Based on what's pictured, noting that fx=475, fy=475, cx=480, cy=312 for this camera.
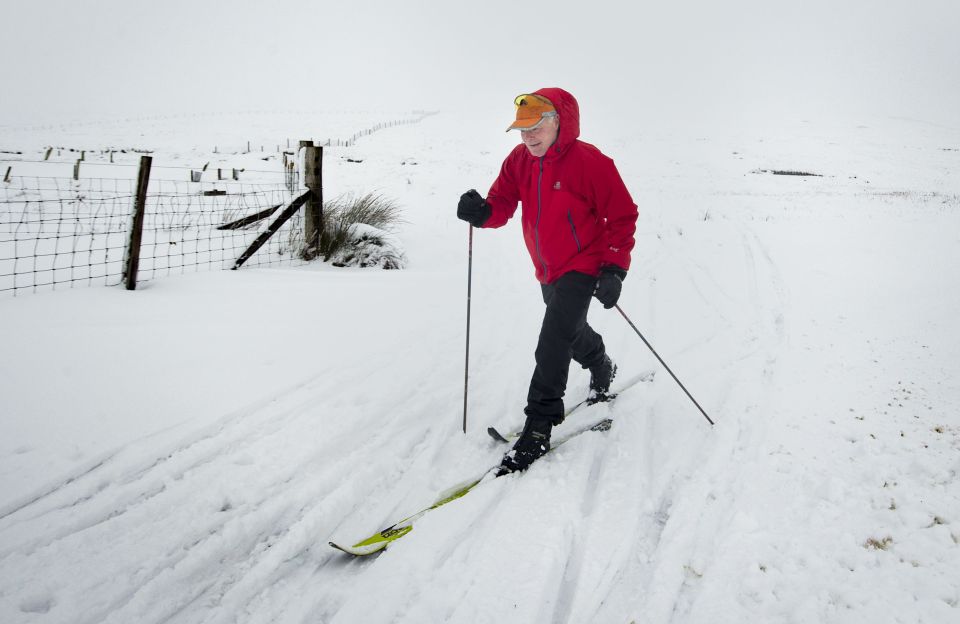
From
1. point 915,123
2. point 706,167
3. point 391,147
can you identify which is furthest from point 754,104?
point 391,147

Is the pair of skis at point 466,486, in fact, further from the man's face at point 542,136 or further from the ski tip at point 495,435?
the man's face at point 542,136

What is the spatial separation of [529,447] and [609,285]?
1094 mm

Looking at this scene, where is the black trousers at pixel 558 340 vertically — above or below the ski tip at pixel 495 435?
above

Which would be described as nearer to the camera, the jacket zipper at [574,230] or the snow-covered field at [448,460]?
the snow-covered field at [448,460]

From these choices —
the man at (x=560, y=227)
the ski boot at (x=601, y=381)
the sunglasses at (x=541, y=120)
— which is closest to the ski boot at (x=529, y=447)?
the man at (x=560, y=227)

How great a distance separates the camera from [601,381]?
143 inches

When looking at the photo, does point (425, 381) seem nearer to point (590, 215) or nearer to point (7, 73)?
point (590, 215)

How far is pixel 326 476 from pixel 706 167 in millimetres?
24680

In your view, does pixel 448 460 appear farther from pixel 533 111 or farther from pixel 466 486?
pixel 533 111

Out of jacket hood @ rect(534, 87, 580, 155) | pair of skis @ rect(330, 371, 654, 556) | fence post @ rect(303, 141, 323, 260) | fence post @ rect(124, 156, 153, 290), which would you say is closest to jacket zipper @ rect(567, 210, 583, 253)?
jacket hood @ rect(534, 87, 580, 155)

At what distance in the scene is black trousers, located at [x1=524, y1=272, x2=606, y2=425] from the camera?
2.90m

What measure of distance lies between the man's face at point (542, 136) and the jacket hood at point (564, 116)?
0.03 meters

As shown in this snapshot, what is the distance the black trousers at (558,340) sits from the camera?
2.90m

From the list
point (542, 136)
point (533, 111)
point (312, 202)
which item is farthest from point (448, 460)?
point (312, 202)
